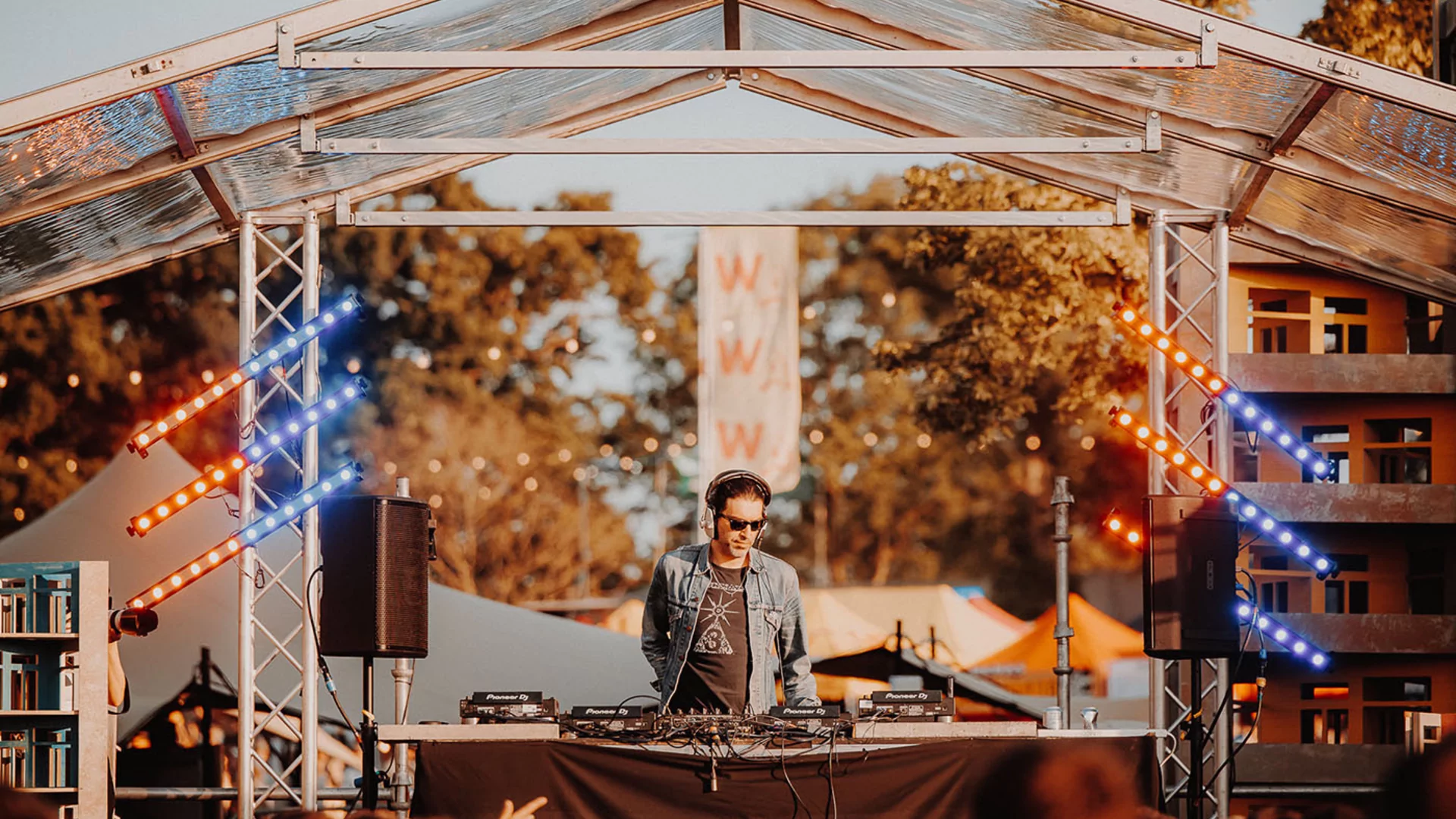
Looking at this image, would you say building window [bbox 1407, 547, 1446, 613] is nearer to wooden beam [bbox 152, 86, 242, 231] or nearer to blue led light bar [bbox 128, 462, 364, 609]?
blue led light bar [bbox 128, 462, 364, 609]

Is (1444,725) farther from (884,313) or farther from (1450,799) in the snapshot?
(884,313)

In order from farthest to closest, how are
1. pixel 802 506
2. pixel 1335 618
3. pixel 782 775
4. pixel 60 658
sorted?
1. pixel 802 506
2. pixel 1335 618
3. pixel 60 658
4. pixel 782 775

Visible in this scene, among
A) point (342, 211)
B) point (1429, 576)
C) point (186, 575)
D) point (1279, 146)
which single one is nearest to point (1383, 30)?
point (1429, 576)

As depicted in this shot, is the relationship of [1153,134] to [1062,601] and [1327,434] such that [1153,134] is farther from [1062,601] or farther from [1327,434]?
[1327,434]

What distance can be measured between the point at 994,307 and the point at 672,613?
834 cm

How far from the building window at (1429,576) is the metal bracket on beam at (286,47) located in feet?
18.6

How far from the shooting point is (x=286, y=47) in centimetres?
566

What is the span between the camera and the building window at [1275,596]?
823cm

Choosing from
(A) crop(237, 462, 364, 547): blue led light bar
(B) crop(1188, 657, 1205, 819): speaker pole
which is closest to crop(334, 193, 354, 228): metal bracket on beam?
(A) crop(237, 462, 364, 547): blue led light bar

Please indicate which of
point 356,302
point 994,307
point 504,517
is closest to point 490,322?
point 504,517

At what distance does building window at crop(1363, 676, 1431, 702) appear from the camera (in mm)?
7957

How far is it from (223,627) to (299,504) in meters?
3.61

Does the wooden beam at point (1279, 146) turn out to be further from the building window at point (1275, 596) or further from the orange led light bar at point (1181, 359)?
the building window at point (1275, 596)

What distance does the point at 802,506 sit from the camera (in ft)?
100
